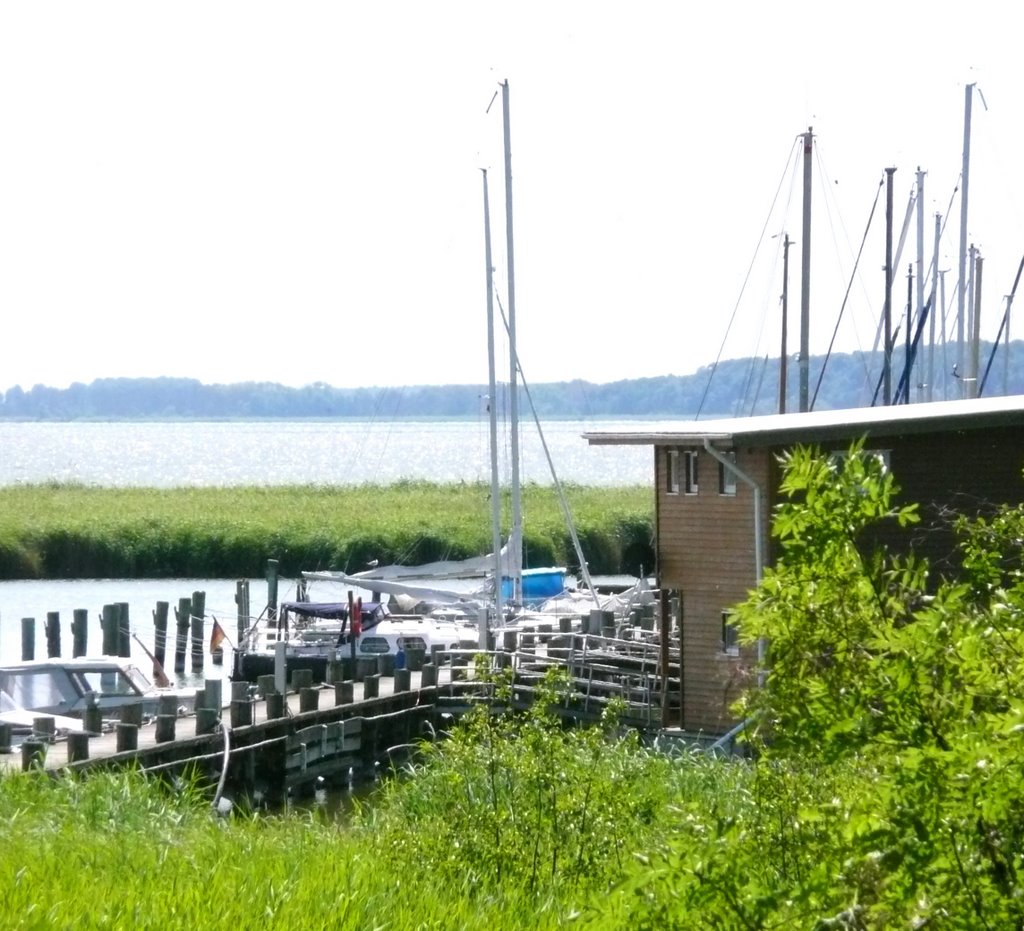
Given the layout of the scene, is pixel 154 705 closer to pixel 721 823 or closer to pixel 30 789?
pixel 30 789

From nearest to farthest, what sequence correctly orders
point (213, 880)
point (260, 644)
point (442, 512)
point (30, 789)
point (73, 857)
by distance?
point (213, 880) → point (73, 857) → point (30, 789) → point (260, 644) → point (442, 512)

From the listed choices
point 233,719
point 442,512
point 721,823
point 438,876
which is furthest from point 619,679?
point 442,512

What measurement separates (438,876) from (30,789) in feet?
20.8

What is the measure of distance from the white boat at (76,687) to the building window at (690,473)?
9.36 meters

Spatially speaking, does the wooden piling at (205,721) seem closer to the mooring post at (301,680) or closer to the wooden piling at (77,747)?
the wooden piling at (77,747)

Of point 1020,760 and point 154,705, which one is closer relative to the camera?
point 1020,760

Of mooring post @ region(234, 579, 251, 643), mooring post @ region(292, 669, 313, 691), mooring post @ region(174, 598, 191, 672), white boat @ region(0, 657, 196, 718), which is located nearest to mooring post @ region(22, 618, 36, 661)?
mooring post @ region(174, 598, 191, 672)

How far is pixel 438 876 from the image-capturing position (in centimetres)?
1079

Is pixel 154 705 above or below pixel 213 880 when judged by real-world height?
below

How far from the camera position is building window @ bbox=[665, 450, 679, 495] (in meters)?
26.1

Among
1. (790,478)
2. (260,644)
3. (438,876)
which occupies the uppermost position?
(790,478)

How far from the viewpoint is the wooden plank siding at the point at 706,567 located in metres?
25.0

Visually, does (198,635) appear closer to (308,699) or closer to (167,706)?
(308,699)

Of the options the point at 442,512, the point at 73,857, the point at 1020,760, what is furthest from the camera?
the point at 442,512
